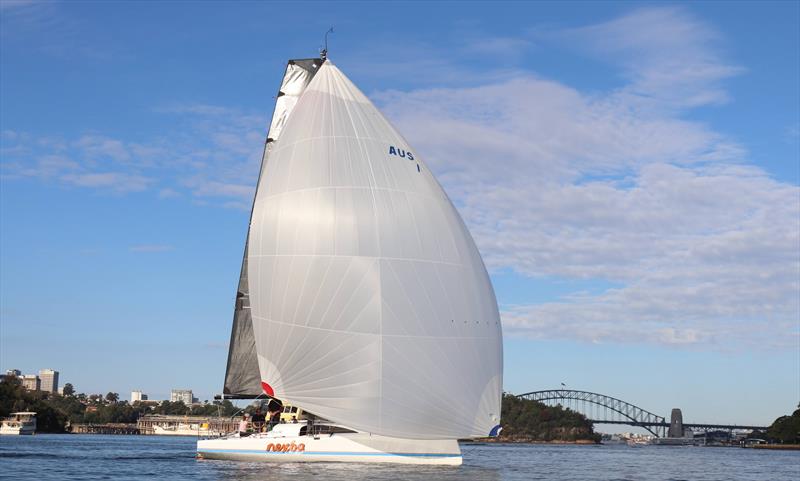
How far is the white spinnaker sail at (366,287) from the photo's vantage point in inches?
1471

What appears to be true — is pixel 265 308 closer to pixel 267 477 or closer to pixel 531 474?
pixel 267 477

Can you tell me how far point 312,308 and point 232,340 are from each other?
11936 mm

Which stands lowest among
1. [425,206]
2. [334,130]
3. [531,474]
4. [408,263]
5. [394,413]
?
[531,474]

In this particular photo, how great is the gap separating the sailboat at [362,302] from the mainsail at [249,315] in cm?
620

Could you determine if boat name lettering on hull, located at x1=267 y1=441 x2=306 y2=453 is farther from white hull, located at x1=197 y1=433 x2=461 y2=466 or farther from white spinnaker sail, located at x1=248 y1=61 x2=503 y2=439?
white spinnaker sail, located at x1=248 y1=61 x2=503 y2=439

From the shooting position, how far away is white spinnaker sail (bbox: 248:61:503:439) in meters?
37.4

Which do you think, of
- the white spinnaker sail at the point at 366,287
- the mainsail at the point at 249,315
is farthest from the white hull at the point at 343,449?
the mainsail at the point at 249,315

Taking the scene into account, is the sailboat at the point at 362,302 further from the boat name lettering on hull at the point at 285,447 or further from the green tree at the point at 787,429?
the green tree at the point at 787,429

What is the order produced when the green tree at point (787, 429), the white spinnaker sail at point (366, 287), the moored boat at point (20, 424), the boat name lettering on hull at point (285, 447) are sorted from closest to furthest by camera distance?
the white spinnaker sail at point (366, 287) → the boat name lettering on hull at point (285, 447) → the moored boat at point (20, 424) → the green tree at point (787, 429)

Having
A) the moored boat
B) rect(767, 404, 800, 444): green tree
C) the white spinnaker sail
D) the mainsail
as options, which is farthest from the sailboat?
rect(767, 404, 800, 444): green tree

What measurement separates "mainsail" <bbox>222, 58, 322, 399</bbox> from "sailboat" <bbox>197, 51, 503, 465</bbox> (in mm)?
6196

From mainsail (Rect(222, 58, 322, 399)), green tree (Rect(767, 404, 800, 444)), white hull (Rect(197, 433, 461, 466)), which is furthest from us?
green tree (Rect(767, 404, 800, 444))

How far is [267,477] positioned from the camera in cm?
3353

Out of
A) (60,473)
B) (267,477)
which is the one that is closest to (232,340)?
(60,473)
